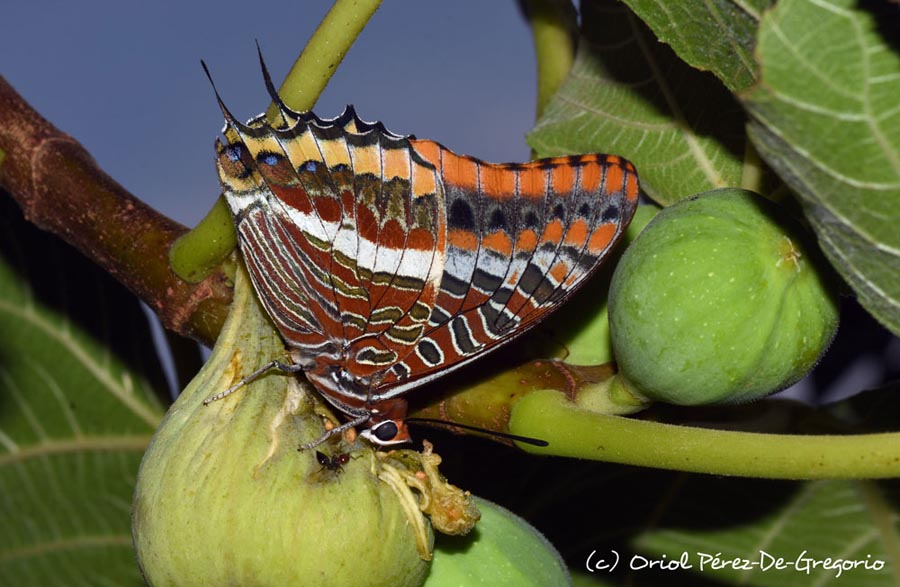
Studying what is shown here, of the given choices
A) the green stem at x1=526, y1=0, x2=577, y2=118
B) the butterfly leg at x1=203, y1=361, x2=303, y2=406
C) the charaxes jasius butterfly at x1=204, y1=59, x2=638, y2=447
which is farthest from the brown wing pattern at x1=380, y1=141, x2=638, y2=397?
the green stem at x1=526, y1=0, x2=577, y2=118

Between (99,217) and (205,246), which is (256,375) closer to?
(205,246)

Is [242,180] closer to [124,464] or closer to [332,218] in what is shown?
[332,218]

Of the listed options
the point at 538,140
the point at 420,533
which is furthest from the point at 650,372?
the point at 538,140

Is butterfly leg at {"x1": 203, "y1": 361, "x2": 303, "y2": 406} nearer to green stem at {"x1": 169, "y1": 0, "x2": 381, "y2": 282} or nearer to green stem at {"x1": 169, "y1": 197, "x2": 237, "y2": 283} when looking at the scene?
green stem at {"x1": 169, "y1": 197, "x2": 237, "y2": 283}

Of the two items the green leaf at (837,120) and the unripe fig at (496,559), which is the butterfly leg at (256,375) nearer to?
the unripe fig at (496,559)

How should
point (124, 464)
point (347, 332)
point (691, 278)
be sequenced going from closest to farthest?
point (691, 278)
point (347, 332)
point (124, 464)

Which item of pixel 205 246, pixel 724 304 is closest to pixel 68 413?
pixel 205 246

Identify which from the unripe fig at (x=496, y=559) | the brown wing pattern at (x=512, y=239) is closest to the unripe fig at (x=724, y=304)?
the brown wing pattern at (x=512, y=239)
